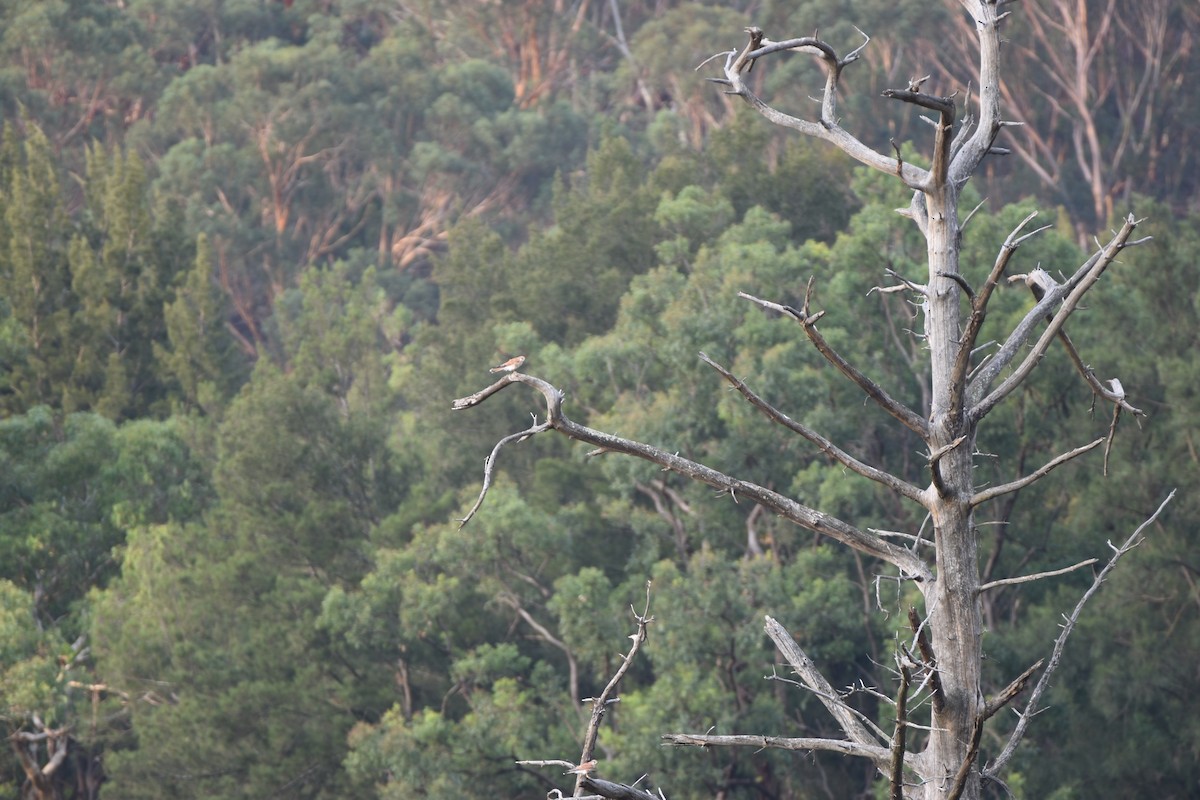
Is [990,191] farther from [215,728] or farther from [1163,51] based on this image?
[215,728]

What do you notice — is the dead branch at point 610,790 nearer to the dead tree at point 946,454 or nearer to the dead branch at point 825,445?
the dead tree at point 946,454

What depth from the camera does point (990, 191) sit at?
128ft

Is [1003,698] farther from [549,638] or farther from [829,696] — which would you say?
[549,638]

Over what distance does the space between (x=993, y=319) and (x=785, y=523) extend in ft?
11.2

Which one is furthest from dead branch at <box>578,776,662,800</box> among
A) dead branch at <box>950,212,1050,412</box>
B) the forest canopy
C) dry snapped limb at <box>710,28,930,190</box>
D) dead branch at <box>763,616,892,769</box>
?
the forest canopy

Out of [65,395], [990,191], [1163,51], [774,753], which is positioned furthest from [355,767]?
[1163,51]

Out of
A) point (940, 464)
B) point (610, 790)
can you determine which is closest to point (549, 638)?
point (940, 464)

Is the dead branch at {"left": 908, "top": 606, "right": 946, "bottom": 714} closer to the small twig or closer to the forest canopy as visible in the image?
the small twig

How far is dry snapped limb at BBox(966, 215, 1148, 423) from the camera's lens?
4.30 m

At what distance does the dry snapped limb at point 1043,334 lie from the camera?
4.30m

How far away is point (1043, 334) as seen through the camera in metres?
4.38

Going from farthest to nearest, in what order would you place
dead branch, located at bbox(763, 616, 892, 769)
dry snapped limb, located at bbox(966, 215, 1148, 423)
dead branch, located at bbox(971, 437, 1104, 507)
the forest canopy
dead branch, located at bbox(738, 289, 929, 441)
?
the forest canopy → dead branch, located at bbox(763, 616, 892, 769) → dry snapped limb, located at bbox(966, 215, 1148, 423) → dead branch, located at bbox(971, 437, 1104, 507) → dead branch, located at bbox(738, 289, 929, 441)

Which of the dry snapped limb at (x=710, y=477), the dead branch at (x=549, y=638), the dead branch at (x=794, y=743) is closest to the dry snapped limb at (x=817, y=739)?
the dead branch at (x=794, y=743)

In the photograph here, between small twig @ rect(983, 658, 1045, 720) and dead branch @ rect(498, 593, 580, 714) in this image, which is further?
dead branch @ rect(498, 593, 580, 714)
